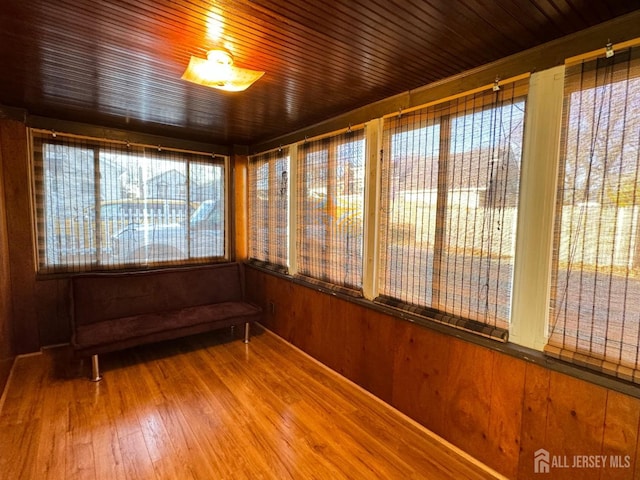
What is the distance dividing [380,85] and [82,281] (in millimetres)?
3238

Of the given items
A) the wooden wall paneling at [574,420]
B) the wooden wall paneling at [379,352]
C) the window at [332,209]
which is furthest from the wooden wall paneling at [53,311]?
the wooden wall paneling at [574,420]

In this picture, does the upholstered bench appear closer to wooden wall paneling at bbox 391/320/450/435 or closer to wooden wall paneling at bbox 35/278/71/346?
wooden wall paneling at bbox 35/278/71/346

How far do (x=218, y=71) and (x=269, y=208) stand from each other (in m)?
2.17

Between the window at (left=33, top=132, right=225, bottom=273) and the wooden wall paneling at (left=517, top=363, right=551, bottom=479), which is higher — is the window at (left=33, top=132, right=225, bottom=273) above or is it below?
above

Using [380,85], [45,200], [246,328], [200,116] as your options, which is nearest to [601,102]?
[380,85]

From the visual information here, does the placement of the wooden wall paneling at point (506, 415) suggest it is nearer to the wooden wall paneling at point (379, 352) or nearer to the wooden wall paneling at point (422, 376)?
the wooden wall paneling at point (422, 376)

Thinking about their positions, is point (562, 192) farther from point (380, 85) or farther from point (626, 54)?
point (380, 85)

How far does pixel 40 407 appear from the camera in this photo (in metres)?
2.41

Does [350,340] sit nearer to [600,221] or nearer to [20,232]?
[600,221]

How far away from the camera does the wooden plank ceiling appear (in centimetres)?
145

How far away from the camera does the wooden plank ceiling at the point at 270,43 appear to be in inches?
57.0

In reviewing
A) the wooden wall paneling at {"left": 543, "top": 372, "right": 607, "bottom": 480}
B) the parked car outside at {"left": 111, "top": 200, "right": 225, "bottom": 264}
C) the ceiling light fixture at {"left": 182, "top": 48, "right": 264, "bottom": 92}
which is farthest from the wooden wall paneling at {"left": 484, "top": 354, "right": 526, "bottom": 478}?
the parked car outside at {"left": 111, "top": 200, "right": 225, "bottom": 264}

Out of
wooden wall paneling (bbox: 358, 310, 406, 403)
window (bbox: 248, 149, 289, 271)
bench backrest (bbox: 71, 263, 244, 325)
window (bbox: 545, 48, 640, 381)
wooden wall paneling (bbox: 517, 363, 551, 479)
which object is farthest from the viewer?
window (bbox: 248, 149, 289, 271)

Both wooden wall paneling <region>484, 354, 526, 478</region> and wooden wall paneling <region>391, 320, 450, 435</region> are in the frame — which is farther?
wooden wall paneling <region>391, 320, 450, 435</region>
